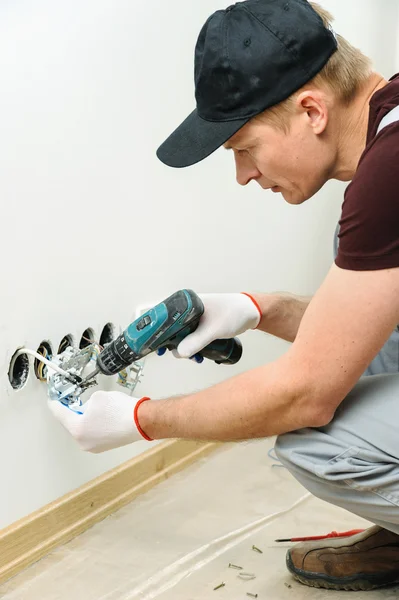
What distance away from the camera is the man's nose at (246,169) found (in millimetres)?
1429

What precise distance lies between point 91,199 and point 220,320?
0.46 meters

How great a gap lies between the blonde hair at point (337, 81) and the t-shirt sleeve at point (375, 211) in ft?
0.67

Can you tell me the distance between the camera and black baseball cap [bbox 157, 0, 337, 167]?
1.29 m

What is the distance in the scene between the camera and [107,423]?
4.79 ft

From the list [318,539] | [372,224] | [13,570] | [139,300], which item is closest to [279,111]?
[372,224]

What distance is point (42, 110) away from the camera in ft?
5.34

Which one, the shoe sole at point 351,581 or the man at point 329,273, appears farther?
the shoe sole at point 351,581

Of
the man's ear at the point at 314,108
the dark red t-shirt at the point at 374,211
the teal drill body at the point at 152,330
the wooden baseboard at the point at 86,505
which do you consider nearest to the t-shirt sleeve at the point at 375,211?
the dark red t-shirt at the point at 374,211

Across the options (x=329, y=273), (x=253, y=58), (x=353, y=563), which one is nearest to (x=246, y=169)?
(x=253, y=58)

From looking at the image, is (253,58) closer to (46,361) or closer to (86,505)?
(46,361)

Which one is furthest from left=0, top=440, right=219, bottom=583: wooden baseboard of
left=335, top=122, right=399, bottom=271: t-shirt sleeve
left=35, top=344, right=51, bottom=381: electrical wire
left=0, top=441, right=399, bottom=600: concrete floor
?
left=335, top=122, right=399, bottom=271: t-shirt sleeve

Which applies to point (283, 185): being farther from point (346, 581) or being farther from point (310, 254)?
point (310, 254)

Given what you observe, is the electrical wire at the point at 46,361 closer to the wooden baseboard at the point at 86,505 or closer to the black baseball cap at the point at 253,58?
the wooden baseboard at the point at 86,505

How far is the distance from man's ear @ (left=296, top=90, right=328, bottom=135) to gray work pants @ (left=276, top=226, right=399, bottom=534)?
0.50m
